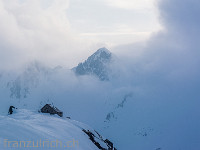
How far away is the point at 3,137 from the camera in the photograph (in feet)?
79.4

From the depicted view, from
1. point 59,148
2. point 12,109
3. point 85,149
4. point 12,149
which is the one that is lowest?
point 12,149

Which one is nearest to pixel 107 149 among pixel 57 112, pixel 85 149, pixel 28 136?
pixel 85 149

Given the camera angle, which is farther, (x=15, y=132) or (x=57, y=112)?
(x=57, y=112)

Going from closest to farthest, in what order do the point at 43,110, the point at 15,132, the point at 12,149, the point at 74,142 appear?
the point at 12,149 → the point at 15,132 → the point at 74,142 → the point at 43,110

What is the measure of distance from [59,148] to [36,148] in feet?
10.7

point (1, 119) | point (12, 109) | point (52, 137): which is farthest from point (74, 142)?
point (12, 109)

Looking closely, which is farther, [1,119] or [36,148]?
[1,119]

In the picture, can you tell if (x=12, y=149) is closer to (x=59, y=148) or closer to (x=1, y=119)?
(x=59, y=148)

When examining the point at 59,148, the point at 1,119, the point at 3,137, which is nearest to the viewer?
the point at 3,137

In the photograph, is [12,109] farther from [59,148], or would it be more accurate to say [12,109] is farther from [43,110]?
[59,148]

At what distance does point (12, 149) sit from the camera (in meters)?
22.6

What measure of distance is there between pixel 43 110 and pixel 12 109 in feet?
22.2

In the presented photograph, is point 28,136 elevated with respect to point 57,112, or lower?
lower

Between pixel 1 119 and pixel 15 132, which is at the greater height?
pixel 1 119
